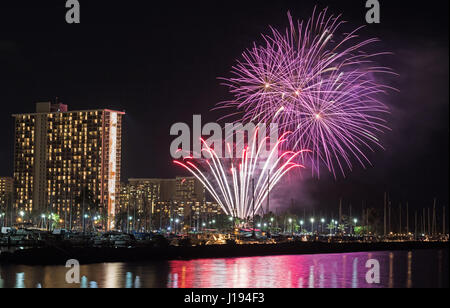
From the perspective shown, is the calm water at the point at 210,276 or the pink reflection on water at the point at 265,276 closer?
the calm water at the point at 210,276

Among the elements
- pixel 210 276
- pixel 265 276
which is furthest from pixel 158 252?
pixel 265 276

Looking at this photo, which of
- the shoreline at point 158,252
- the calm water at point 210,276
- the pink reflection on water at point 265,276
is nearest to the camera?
the calm water at point 210,276

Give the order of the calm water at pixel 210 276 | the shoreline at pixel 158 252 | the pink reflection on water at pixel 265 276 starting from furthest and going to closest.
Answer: the shoreline at pixel 158 252, the pink reflection on water at pixel 265 276, the calm water at pixel 210 276

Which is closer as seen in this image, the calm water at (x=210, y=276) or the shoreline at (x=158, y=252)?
the calm water at (x=210, y=276)

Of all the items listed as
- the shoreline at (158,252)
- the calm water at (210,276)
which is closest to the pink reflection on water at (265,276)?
the calm water at (210,276)

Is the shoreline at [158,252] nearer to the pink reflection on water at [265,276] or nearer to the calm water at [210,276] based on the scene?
the calm water at [210,276]

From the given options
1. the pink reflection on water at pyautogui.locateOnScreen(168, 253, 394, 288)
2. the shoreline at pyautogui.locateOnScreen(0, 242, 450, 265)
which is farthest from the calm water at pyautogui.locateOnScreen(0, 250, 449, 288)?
the shoreline at pyautogui.locateOnScreen(0, 242, 450, 265)

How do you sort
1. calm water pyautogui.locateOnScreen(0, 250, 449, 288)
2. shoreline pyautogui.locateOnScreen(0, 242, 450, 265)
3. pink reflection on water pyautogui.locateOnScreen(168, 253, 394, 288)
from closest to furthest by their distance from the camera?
calm water pyautogui.locateOnScreen(0, 250, 449, 288), pink reflection on water pyautogui.locateOnScreen(168, 253, 394, 288), shoreline pyautogui.locateOnScreen(0, 242, 450, 265)

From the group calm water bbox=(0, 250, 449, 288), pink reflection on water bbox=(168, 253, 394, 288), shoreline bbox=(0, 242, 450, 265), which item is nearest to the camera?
calm water bbox=(0, 250, 449, 288)

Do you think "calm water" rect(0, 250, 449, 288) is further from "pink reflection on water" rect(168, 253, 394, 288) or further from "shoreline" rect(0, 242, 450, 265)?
"shoreline" rect(0, 242, 450, 265)
